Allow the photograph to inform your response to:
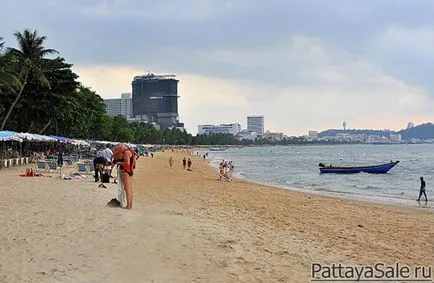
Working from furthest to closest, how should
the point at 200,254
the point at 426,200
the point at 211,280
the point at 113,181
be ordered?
1. the point at 426,200
2. the point at 113,181
3. the point at 200,254
4. the point at 211,280

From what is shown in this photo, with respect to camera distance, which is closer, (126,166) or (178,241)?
(178,241)

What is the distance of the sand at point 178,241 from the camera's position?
6730 millimetres

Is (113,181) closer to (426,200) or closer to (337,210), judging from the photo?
(337,210)

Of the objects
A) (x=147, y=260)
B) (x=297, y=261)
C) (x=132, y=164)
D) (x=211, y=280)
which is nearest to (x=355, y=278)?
(x=297, y=261)

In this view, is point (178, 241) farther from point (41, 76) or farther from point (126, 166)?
point (41, 76)

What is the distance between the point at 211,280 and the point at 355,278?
2219mm

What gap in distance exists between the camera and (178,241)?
8523mm

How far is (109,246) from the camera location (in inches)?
310

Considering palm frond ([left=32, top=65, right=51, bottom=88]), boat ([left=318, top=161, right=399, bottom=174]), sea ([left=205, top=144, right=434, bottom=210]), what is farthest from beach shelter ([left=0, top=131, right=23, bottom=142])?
boat ([left=318, top=161, right=399, bottom=174])

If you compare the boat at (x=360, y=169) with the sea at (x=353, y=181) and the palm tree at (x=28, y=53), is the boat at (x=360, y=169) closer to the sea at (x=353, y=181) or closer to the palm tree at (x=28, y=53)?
the sea at (x=353, y=181)

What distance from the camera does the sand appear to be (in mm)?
6730

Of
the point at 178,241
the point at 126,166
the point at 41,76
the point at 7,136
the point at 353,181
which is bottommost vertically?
the point at 353,181

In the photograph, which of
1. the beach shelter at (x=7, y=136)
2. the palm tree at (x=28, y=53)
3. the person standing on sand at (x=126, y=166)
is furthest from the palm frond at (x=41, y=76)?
the person standing on sand at (x=126, y=166)

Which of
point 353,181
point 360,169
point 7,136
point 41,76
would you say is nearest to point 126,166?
point 7,136
